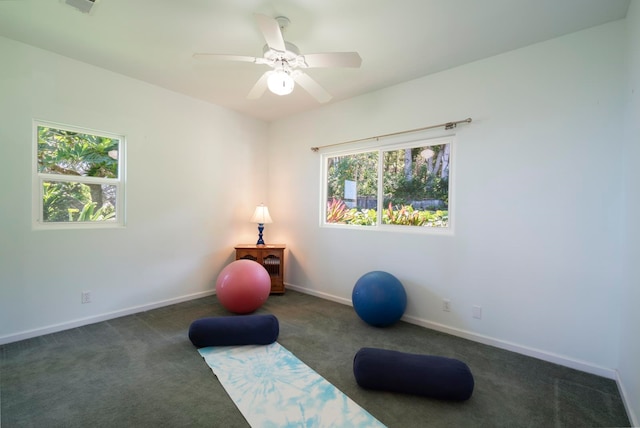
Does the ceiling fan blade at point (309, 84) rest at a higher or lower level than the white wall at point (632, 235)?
higher

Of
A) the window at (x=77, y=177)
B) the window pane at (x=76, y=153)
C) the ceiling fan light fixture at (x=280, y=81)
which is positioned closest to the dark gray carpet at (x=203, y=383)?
the window at (x=77, y=177)

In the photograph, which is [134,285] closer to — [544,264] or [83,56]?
[83,56]

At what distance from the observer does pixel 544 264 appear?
2447 millimetres

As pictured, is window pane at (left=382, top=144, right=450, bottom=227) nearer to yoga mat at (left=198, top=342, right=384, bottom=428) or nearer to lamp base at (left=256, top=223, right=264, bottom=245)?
lamp base at (left=256, top=223, right=264, bottom=245)

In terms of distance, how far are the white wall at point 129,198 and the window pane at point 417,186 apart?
225 centimetres

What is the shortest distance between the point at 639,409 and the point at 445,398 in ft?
3.35

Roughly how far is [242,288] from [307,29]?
8.74 feet

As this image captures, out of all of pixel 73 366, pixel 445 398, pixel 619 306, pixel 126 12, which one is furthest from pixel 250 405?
pixel 126 12

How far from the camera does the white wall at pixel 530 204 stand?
2.21 m

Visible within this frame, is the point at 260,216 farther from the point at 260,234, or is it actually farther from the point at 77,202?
the point at 77,202

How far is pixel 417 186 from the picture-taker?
331 centimetres

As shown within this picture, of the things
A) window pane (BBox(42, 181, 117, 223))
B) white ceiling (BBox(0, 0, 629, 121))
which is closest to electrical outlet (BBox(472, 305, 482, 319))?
white ceiling (BBox(0, 0, 629, 121))

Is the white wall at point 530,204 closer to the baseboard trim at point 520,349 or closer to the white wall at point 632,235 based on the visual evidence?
the baseboard trim at point 520,349

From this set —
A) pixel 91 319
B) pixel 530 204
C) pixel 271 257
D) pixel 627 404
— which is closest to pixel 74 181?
pixel 91 319
